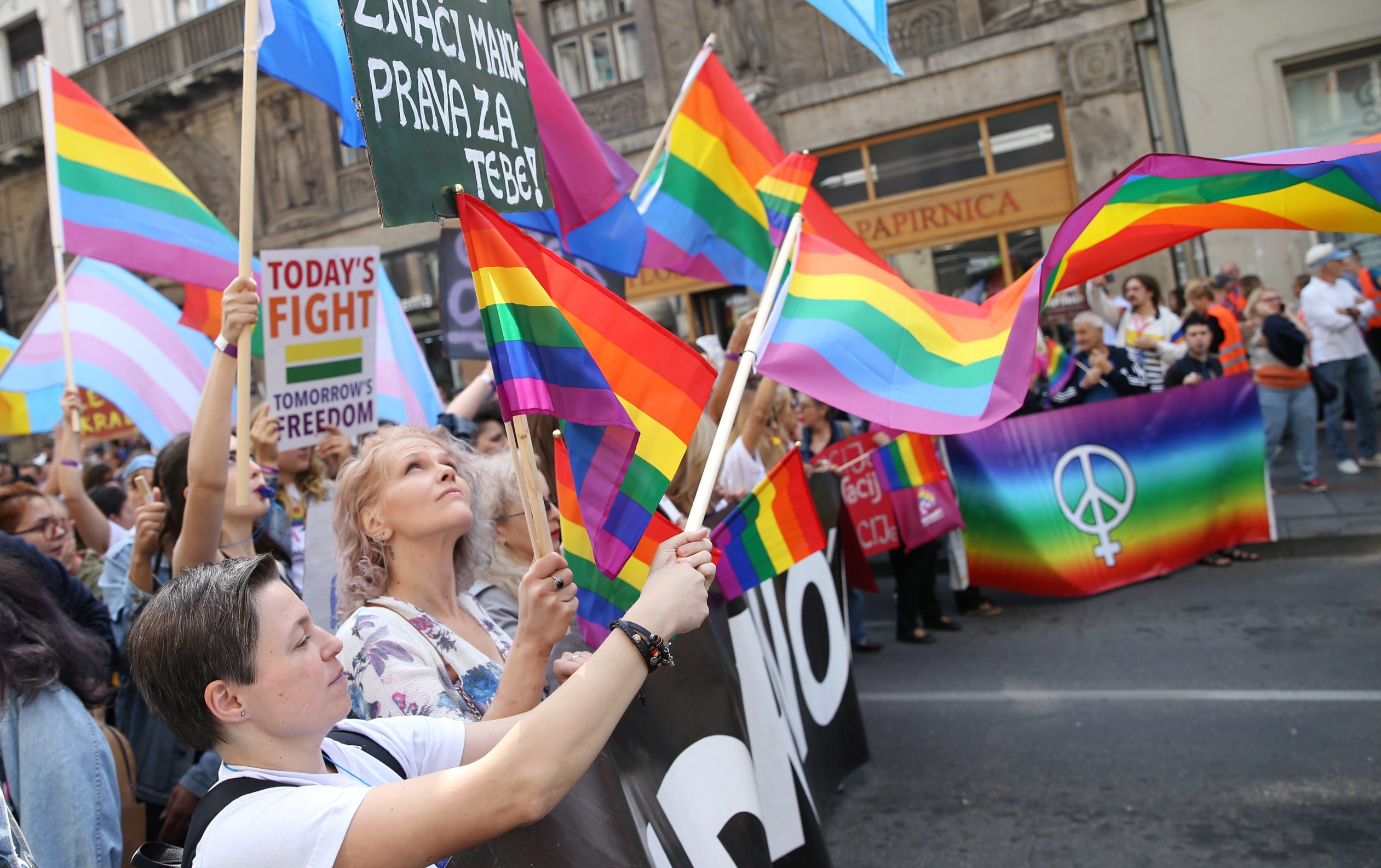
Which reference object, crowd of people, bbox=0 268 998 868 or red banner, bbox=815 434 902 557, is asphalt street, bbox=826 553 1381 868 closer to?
red banner, bbox=815 434 902 557

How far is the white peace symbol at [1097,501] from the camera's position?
6.75 meters

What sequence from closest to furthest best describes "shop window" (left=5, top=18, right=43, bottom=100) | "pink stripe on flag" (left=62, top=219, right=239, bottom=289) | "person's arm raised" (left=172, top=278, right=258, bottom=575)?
"person's arm raised" (left=172, top=278, right=258, bottom=575), "pink stripe on flag" (left=62, top=219, right=239, bottom=289), "shop window" (left=5, top=18, right=43, bottom=100)

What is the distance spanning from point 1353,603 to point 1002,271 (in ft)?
28.1

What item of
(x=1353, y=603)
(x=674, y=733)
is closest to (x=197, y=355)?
(x=674, y=733)

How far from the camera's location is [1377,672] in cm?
477

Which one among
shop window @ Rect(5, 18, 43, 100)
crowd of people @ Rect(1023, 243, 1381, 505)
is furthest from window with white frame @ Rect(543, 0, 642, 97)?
shop window @ Rect(5, 18, 43, 100)

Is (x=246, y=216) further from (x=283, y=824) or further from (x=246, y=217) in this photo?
(x=283, y=824)

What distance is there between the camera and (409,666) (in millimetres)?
2326

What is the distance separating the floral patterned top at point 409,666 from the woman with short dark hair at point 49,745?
76cm

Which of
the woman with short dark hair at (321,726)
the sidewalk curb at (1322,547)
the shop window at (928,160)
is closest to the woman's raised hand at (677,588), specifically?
the woman with short dark hair at (321,726)

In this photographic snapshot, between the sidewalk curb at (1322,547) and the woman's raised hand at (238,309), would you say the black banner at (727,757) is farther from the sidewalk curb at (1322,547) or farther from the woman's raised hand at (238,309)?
the sidewalk curb at (1322,547)

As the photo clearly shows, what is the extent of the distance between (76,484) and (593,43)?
13373 millimetres

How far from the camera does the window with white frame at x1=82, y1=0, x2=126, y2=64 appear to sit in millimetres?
22562

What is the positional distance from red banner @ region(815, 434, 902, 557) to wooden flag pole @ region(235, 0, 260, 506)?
166 inches
